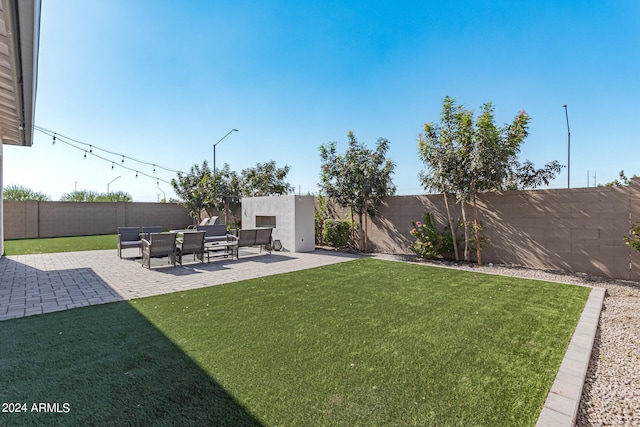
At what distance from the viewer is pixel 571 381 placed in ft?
8.69

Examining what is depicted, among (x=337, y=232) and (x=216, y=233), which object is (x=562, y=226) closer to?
(x=337, y=232)

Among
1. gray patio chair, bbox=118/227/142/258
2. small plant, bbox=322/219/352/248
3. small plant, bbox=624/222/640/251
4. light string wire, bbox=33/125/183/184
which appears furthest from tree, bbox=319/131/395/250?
light string wire, bbox=33/125/183/184

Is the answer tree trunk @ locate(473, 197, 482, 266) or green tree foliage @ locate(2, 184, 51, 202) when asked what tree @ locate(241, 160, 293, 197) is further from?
green tree foliage @ locate(2, 184, 51, 202)

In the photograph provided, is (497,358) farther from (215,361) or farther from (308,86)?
(308,86)

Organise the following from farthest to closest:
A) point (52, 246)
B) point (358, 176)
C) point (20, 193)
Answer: point (20, 193)
point (52, 246)
point (358, 176)

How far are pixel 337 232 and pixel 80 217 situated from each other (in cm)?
1753

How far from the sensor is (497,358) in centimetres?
307

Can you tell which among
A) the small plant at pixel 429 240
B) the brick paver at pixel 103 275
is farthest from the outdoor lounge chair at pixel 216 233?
the small plant at pixel 429 240

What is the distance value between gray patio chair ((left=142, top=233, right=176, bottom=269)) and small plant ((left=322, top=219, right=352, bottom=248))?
6068 millimetres

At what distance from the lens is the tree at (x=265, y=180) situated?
17922 mm

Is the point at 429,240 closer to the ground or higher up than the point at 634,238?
closer to the ground

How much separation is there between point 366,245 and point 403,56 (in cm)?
691

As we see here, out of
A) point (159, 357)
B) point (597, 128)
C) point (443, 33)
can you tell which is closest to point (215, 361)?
point (159, 357)

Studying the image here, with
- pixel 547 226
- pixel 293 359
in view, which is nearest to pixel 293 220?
pixel 547 226
